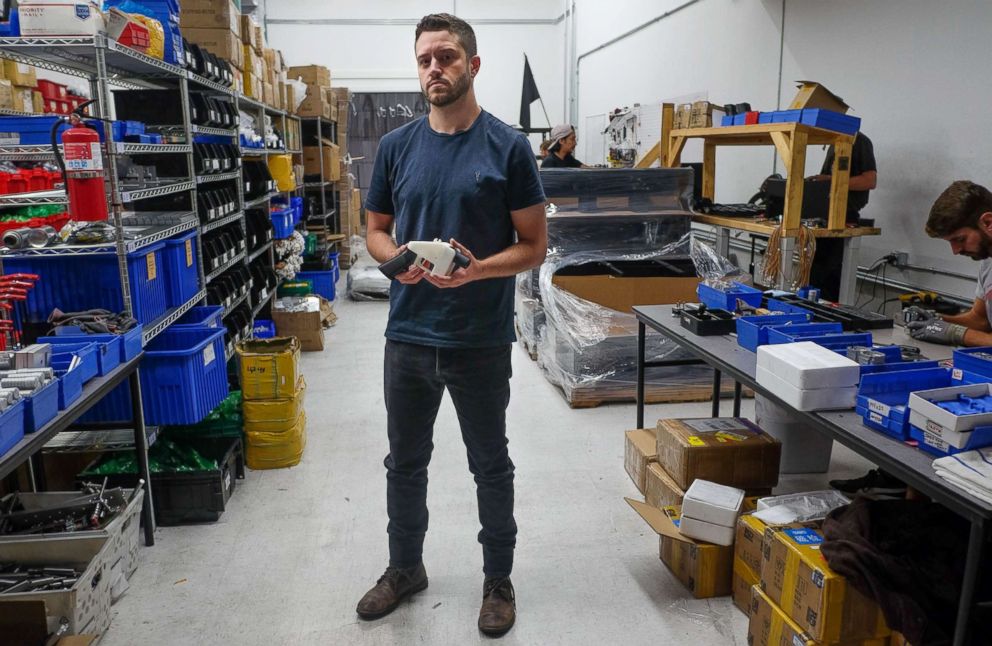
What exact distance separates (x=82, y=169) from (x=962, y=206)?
2.84 metres

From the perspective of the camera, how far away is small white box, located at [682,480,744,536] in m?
2.30

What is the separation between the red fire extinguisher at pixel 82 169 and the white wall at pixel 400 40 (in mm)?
10279

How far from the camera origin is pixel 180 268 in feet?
10.3

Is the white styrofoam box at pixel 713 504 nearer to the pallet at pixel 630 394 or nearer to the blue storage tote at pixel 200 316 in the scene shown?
the pallet at pixel 630 394

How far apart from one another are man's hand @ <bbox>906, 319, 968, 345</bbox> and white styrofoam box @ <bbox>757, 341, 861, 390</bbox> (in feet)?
2.86

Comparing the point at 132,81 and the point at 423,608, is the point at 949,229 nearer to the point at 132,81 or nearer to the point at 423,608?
the point at 423,608

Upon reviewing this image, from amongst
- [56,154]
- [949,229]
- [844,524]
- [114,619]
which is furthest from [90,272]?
[949,229]

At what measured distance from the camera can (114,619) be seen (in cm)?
224

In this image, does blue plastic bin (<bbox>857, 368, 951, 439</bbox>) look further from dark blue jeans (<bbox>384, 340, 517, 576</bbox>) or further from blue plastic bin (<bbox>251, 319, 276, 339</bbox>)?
blue plastic bin (<bbox>251, 319, 276, 339</bbox>)

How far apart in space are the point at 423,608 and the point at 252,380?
1.38 metres

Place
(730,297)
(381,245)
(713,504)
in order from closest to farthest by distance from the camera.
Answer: (381,245)
(713,504)
(730,297)

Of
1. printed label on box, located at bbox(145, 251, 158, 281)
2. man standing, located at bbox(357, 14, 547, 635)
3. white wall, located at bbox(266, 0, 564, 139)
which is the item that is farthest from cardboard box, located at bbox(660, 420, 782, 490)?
white wall, located at bbox(266, 0, 564, 139)

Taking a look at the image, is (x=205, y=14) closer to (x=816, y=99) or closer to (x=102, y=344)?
(x=102, y=344)

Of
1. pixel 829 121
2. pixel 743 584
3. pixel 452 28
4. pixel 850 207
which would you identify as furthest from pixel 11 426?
pixel 850 207
